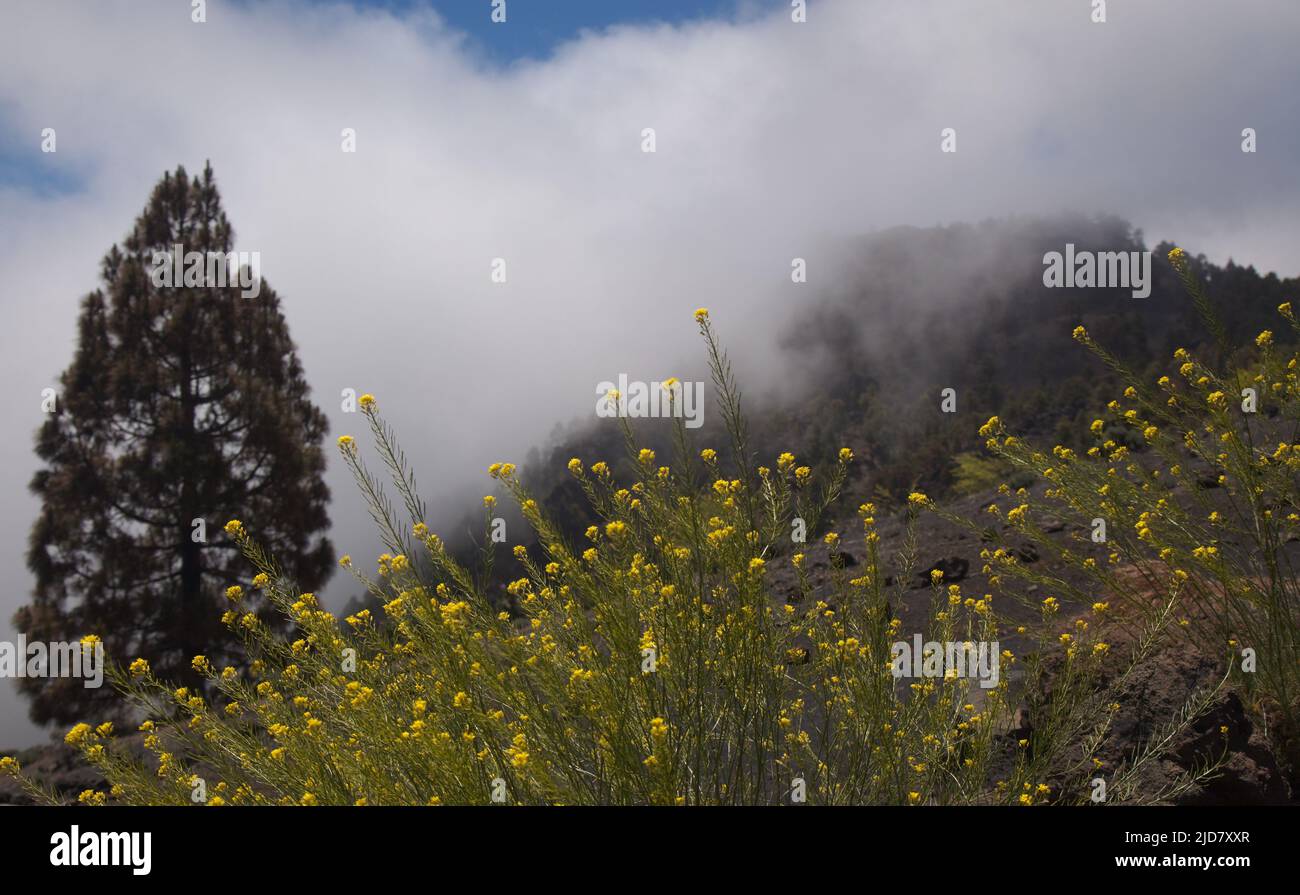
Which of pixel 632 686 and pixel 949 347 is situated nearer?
pixel 632 686

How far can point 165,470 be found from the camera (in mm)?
13445

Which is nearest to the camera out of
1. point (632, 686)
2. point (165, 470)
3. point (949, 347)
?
point (632, 686)

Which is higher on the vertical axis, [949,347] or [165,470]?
[949,347]

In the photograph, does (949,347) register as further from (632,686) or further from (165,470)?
(632,686)

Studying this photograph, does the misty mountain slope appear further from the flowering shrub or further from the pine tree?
the flowering shrub

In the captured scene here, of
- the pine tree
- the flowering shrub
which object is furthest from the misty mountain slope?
the flowering shrub

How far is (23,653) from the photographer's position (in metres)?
12.0

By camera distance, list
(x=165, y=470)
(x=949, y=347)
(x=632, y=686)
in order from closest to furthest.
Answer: (x=632, y=686) < (x=165, y=470) < (x=949, y=347)

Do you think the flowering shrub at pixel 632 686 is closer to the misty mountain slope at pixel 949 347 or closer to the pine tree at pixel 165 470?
the pine tree at pixel 165 470

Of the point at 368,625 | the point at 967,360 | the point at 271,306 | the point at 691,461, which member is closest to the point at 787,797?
the point at 691,461

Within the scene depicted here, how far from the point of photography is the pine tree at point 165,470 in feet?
41.9

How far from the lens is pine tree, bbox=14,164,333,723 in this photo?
1277 centimetres

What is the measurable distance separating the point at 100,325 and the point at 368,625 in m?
13.9

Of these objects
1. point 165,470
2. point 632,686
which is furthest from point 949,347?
point 632,686
